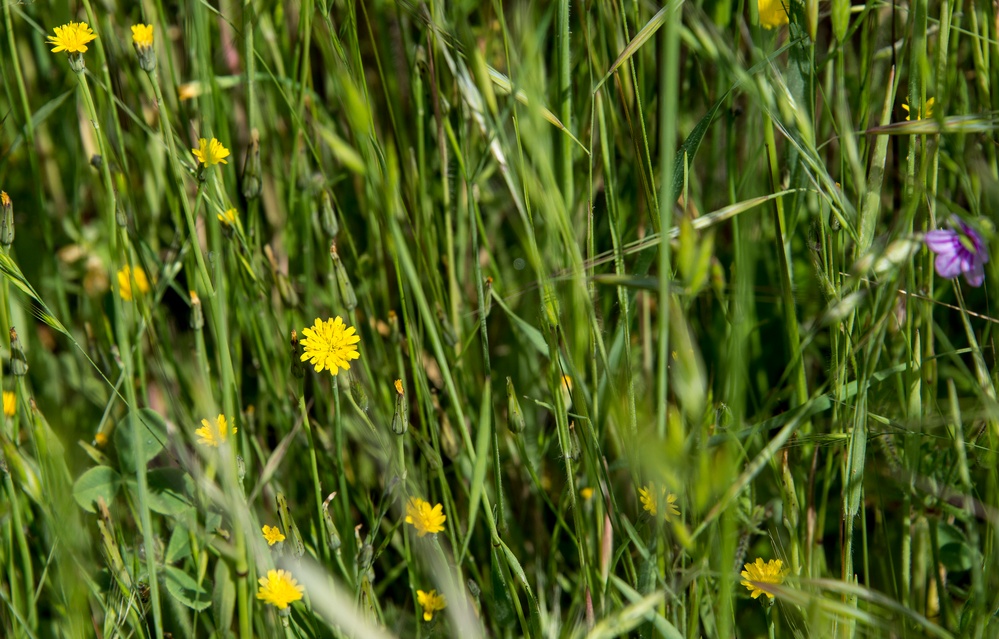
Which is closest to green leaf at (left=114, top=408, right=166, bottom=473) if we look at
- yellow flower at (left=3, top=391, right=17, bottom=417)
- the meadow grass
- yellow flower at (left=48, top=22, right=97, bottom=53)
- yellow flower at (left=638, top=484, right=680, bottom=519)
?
the meadow grass

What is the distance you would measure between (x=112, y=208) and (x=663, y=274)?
0.50 meters

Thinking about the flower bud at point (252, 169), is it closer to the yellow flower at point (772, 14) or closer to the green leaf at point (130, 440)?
the green leaf at point (130, 440)

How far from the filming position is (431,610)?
787 mm

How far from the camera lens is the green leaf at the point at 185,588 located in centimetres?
79

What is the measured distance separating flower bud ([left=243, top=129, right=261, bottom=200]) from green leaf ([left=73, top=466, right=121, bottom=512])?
321 mm

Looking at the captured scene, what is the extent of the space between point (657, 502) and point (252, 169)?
1.71ft

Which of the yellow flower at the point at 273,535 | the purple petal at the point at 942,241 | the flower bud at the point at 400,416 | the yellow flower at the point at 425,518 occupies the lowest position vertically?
the yellow flower at the point at 273,535

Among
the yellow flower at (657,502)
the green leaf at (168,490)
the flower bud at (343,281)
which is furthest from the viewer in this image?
the green leaf at (168,490)

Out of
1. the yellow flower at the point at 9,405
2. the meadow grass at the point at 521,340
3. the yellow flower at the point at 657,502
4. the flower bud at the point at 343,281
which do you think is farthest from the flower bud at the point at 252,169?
the yellow flower at the point at 657,502

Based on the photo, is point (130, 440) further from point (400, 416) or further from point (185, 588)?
point (400, 416)

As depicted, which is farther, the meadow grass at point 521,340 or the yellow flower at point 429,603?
the yellow flower at point 429,603

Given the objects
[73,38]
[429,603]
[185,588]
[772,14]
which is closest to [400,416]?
[429,603]

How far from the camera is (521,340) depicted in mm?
993

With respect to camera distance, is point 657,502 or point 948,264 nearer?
point 657,502
